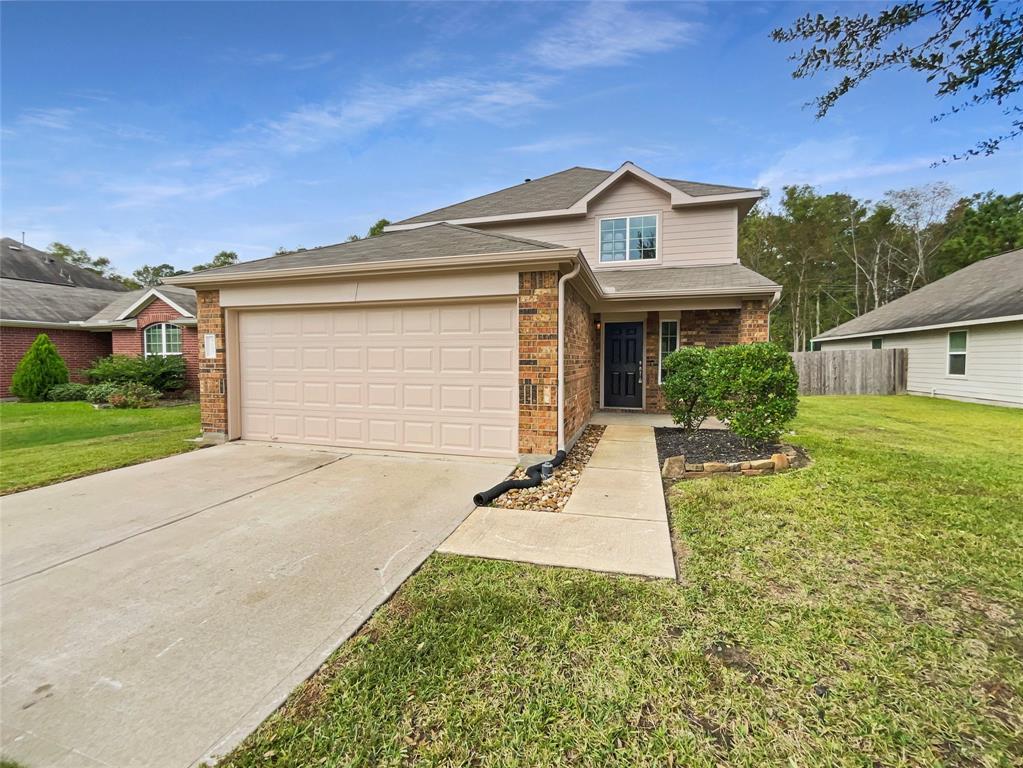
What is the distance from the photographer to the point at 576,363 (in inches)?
292

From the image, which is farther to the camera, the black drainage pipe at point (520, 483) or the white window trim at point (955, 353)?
the white window trim at point (955, 353)

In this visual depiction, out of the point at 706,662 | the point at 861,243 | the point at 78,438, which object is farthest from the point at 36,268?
the point at 861,243

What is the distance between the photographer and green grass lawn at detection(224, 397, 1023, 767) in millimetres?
1769

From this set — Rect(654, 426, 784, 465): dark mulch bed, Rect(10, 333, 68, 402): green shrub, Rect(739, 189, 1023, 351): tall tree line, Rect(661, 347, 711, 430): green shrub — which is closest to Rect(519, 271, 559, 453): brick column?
Rect(654, 426, 784, 465): dark mulch bed

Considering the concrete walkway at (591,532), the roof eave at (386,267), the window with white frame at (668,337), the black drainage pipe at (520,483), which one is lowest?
the concrete walkway at (591,532)

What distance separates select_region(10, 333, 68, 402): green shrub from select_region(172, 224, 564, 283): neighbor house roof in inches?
439

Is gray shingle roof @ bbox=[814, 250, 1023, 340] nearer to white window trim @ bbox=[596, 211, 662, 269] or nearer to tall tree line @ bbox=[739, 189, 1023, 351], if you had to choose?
white window trim @ bbox=[596, 211, 662, 269]

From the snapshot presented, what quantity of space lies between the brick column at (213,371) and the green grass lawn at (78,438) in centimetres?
55

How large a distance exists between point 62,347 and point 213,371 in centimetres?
1336

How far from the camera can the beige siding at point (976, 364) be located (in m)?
11.8

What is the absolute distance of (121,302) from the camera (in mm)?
17078

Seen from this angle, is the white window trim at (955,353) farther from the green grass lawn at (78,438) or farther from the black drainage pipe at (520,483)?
the green grass lawn at (78,438)

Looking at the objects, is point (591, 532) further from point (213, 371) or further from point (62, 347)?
point (62, 347)

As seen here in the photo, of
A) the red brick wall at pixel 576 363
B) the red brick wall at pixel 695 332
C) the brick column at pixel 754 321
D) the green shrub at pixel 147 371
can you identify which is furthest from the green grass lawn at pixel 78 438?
the brick column at pixel 754 321
